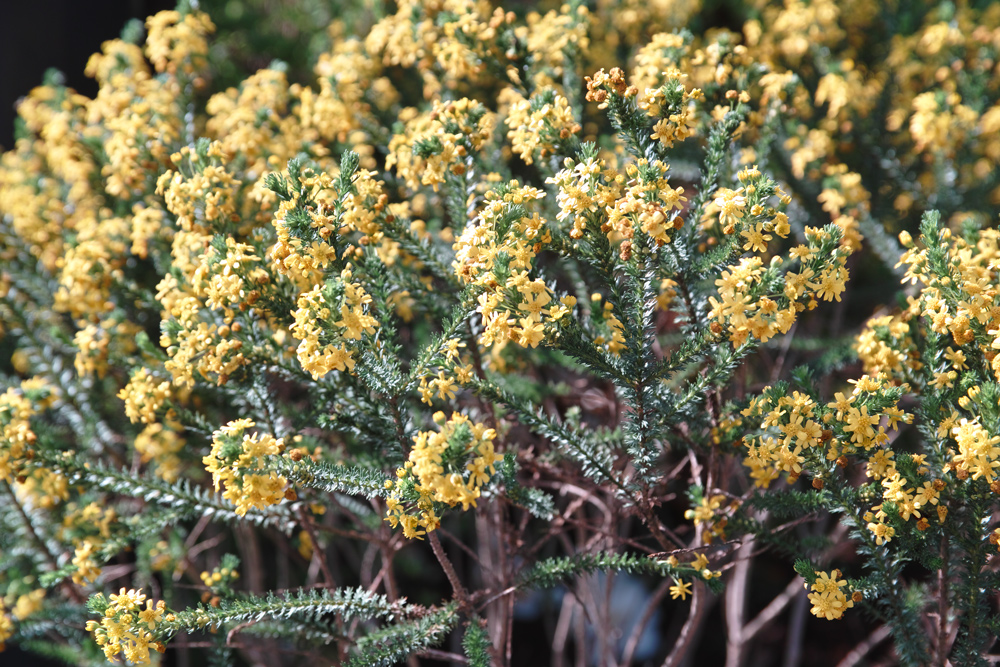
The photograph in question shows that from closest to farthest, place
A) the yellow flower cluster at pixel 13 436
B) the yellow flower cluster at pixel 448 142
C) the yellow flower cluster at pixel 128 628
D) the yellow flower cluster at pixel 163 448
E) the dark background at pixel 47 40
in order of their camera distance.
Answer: the yellow flower cluster at pixel 128 628 → the yellow flower cluster at pixel 448 142 → the yellow flower cluster at pixel 13 436 → the yellow flower cluster at pixel 163 448 → the dark background at pixel 47 40

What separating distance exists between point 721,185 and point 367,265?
1.12m

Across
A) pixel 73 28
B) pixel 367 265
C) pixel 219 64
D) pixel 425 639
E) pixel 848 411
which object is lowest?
pixel 425 639

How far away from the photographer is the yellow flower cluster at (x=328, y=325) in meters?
1.47

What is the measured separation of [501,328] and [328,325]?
0.37 m

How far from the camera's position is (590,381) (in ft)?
8.77

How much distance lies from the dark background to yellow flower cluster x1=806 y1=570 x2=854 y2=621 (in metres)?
4.15

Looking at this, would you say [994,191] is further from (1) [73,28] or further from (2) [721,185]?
(1) [73,28]

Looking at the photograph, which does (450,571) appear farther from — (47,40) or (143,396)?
(47,40)

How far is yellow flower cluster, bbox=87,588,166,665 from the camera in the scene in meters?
1.52

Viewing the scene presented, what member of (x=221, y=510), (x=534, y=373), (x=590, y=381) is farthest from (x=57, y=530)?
(x=590, y=381)

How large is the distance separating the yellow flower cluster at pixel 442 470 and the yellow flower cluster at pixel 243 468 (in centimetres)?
26

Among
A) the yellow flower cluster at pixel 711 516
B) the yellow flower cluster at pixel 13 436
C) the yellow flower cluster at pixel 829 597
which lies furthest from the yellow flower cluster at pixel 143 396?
the yellow flower cluster at pixel 829 597

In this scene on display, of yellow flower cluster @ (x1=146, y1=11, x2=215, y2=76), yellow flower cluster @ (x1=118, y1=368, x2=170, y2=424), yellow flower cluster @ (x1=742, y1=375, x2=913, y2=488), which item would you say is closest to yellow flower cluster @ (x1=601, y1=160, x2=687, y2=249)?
yellow flower cluster @ (x1=742, y1=375, x2=913, y2=488)

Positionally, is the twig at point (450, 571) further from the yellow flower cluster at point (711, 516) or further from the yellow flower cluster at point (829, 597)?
the yellow flower cluster at point (829, 597)
